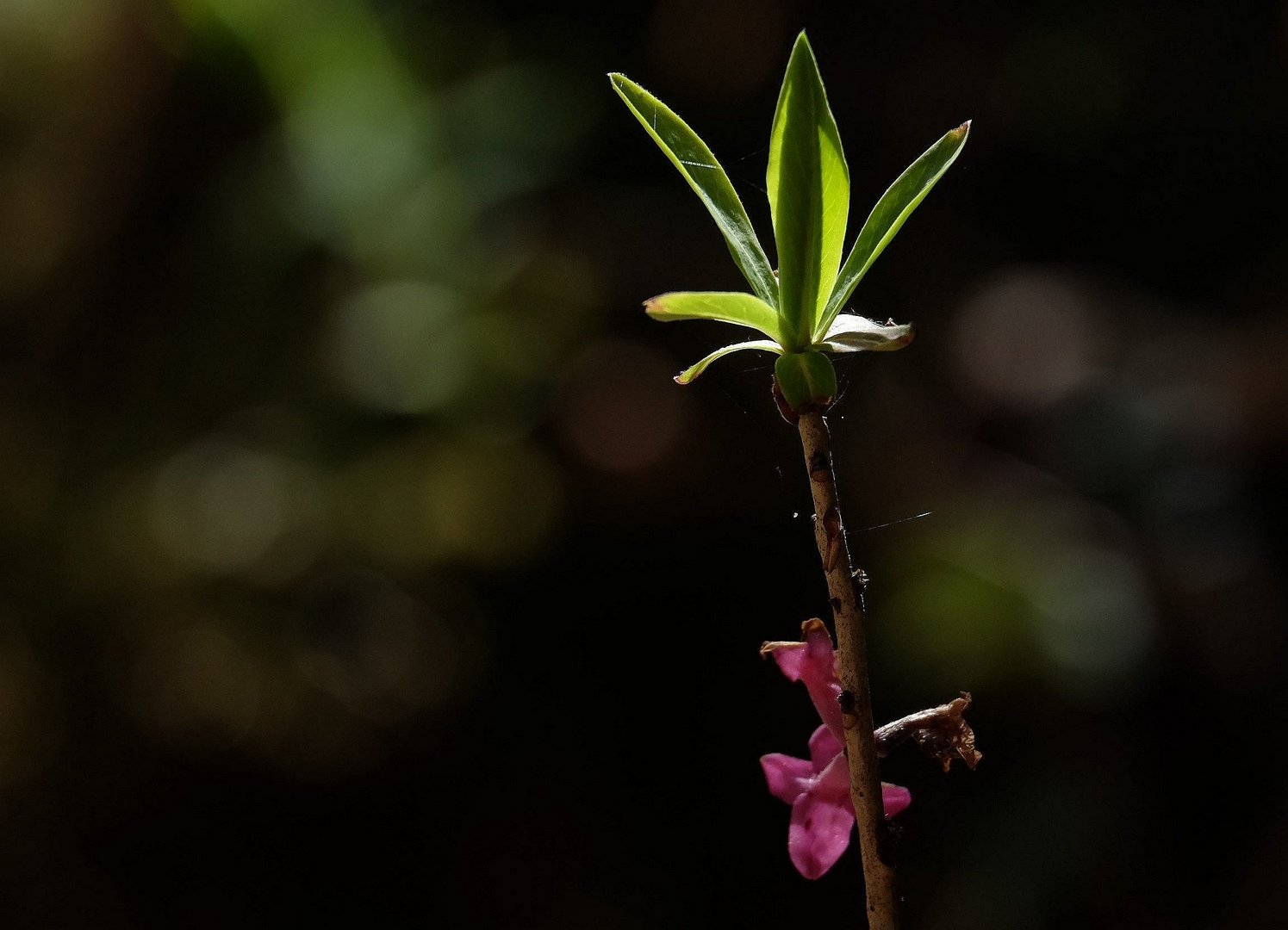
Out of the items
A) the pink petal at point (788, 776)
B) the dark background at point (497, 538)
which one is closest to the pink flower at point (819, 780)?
the pink petal at point (788, 776)

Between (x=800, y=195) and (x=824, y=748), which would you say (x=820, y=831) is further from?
(x=800, y=195)

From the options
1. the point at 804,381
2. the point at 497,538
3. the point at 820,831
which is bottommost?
the point at 820,831

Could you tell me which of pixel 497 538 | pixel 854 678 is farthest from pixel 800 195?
pixel 497 538

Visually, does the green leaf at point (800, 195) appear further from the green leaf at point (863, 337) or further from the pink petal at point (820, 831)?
the pink petal at point (820, 831)

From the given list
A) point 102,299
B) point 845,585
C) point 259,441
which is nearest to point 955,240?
point 259,441

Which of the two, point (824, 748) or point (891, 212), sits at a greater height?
point (891, 212)

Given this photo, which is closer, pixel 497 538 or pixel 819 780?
pixel 819 780

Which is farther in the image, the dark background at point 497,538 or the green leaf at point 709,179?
the dark background at point 497,538
